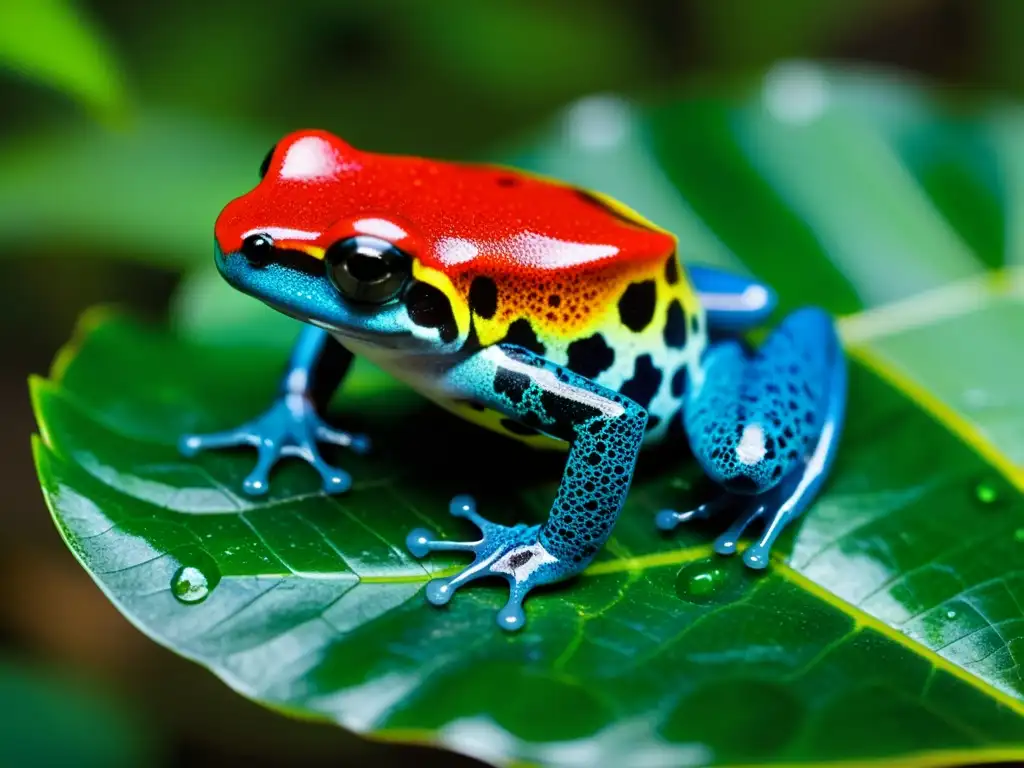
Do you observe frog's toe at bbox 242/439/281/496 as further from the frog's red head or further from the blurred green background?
the blurred green background

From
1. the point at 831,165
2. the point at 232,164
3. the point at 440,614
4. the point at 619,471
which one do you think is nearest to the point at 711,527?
the point at 619,471

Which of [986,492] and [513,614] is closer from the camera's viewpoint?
[513,614]

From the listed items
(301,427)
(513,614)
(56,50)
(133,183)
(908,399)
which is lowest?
(513,614)

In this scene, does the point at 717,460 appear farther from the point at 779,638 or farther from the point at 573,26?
the point at 573,26

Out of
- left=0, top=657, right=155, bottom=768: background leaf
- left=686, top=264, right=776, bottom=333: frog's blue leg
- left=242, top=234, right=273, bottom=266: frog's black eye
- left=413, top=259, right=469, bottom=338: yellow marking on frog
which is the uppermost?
left=686, top=264, right=776, bottom=333: frog's blue leg

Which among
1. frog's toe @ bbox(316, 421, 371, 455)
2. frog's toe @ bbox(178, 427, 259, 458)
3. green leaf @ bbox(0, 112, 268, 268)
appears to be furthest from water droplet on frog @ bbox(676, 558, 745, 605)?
green leaf @ bbox(0, 112, 268, 268)

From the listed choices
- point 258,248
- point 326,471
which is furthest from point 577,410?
point 258,248

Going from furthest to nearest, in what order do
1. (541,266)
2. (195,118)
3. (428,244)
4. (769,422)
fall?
1. (195,118)
2. (769,422)
3. (541,266)
4. (428,244)

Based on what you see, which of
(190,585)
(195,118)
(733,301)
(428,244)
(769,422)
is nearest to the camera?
(190,585)

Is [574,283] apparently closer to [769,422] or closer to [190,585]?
[769,422]
